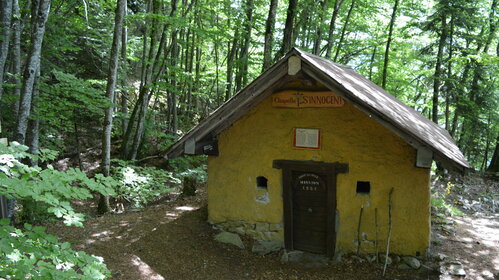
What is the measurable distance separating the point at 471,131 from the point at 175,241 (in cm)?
1811

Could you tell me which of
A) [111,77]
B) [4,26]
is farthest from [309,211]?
[4,26]

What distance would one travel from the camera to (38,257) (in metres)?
2.88

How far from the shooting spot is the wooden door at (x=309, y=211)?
710 cm

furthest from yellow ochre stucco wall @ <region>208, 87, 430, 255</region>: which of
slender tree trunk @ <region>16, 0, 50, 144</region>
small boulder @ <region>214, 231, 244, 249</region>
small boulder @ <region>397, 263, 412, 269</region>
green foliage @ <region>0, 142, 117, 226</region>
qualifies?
green foliage @ <region>0, 142, 117, 226</region>

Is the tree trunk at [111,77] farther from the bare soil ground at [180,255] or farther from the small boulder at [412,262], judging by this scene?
the small boulder at [412,262]

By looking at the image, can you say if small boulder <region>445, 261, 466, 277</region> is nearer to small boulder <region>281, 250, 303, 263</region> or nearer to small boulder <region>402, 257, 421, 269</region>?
small boulder <region>402, 257, 421, 269</region>

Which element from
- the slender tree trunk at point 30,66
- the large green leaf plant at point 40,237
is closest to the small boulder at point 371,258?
the large green leaf plant at point 40,237

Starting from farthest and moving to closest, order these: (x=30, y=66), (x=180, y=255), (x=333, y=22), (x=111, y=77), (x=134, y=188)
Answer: (x=333, y=22)
(x=134, y=188)
(x=111, y=77)
(x=180, y=255)
(x=30, y=66)

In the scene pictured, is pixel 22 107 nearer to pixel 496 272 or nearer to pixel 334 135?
pixel 334 135

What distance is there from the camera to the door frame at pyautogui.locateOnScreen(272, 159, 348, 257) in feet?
22.5

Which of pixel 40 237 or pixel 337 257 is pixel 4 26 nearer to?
pixel 40 237

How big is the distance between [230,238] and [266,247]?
0.83 meters

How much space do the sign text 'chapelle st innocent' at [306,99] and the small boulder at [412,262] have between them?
10.6 ft

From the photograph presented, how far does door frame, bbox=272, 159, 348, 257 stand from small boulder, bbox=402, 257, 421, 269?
1.36m
